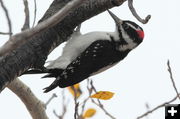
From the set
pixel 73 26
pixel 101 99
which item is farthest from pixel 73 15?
pixel 101 99

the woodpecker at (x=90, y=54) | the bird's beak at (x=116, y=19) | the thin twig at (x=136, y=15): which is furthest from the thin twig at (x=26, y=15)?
the bird's beak at (x=116, y=19)

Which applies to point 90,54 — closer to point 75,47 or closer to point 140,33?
point 75,47

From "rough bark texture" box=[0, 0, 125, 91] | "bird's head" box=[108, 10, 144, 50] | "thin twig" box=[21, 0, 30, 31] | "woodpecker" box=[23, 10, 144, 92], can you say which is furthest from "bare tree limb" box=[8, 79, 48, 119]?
"thin twig" box=[21, 0, 30, 31]

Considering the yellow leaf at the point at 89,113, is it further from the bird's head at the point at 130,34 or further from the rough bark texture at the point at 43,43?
the rough bark texture at the point at 43,43

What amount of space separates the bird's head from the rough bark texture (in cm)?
124

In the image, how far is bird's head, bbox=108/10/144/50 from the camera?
4.61m

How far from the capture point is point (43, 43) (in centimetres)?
315

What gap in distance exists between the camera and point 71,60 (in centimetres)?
437

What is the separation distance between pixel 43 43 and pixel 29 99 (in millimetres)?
1142

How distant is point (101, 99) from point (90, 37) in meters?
1.21

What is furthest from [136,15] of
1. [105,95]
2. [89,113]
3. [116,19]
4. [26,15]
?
[116,19]

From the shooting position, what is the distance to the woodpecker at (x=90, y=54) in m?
4.20

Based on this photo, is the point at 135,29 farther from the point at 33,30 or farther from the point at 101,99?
the point at 33,30

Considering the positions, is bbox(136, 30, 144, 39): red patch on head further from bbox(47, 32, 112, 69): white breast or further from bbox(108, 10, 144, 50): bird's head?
bbox(47, 32, 112, 69): white breast
